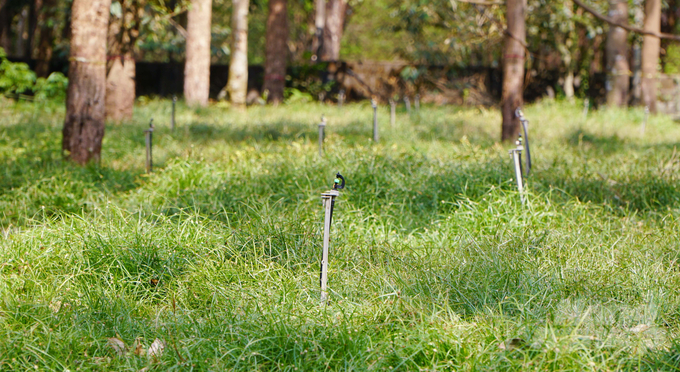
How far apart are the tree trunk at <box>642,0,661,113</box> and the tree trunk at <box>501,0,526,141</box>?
8188 millimetres

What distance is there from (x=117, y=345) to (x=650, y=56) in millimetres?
16735

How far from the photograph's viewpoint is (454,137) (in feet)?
34.2

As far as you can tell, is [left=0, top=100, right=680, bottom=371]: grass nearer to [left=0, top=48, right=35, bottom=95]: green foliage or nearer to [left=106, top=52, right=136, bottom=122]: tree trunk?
[left=106, top=52, right=136, bottom=122]: tree trunk

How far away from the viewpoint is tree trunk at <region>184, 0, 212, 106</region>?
15.6m

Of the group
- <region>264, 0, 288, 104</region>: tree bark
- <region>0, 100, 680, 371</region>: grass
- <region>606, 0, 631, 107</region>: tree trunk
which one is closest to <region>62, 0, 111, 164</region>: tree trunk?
<region>0, 100, 680, 371</region>: grass

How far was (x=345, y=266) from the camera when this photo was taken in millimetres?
4312

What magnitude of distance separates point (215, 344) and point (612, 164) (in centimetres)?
613

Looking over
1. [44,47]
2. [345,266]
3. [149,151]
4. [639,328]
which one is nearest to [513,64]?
[149,151]

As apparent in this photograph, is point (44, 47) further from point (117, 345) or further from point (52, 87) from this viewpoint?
point (117, 345)

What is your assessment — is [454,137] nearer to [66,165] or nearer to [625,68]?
[66,165]

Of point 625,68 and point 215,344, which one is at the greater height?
point 625,68

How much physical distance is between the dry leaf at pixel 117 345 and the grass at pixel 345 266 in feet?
0.14

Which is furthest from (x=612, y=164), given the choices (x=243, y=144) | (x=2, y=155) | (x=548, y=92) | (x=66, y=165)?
(x=548, y=92)

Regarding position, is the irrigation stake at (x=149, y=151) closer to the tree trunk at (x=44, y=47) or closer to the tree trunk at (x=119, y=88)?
the tree trunk at (x=119, y=88)
